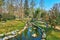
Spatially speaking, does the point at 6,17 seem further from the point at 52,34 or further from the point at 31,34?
the point at 52,34

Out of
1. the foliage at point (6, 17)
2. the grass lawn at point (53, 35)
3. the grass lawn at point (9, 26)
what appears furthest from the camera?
the foliage at point (6, 17)

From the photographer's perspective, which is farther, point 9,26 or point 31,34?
point 31,34

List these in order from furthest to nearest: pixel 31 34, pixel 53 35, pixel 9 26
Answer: pixel 31 34
pixel 9 26
pixel 53 35

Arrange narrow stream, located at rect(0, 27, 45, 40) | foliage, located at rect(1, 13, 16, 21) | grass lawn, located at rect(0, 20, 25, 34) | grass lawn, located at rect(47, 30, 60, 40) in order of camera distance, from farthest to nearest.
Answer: narrow stream, located at rect(0, 27, 45, 40), foliage, located at rect(1, 13, 16, 21), grass lawn, located at rect(0, 20, 25, 34), grass lawn, located at rect(47, 30, 60, 40)

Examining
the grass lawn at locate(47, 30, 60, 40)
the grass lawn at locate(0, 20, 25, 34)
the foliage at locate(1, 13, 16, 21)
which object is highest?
the foliage at locate(1, 13, 16, 21)

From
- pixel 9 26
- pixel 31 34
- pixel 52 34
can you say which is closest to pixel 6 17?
pixel 9 26

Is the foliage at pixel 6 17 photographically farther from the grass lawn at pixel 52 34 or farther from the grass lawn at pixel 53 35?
the grass lawn at pixel 53 35

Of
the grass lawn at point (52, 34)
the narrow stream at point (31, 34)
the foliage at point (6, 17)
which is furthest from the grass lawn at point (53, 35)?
the foliage at point (6, 17)

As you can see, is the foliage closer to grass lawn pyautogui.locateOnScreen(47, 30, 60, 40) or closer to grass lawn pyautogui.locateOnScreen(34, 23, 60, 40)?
grass lawn pyautogui.locateOnScreen(34, 23, 60, 40)

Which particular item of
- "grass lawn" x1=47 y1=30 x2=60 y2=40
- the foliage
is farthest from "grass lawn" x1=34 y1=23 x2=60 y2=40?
the foliage

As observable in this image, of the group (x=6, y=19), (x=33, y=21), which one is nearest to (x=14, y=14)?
(x=6, y=19)

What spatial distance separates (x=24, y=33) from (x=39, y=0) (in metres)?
1.63

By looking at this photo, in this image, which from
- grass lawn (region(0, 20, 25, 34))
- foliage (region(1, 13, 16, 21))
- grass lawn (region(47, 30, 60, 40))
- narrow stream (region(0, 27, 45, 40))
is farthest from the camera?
narrow stream (region(0, 27, 45, 40))

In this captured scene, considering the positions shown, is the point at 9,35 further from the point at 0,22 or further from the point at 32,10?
the point at 32,10
